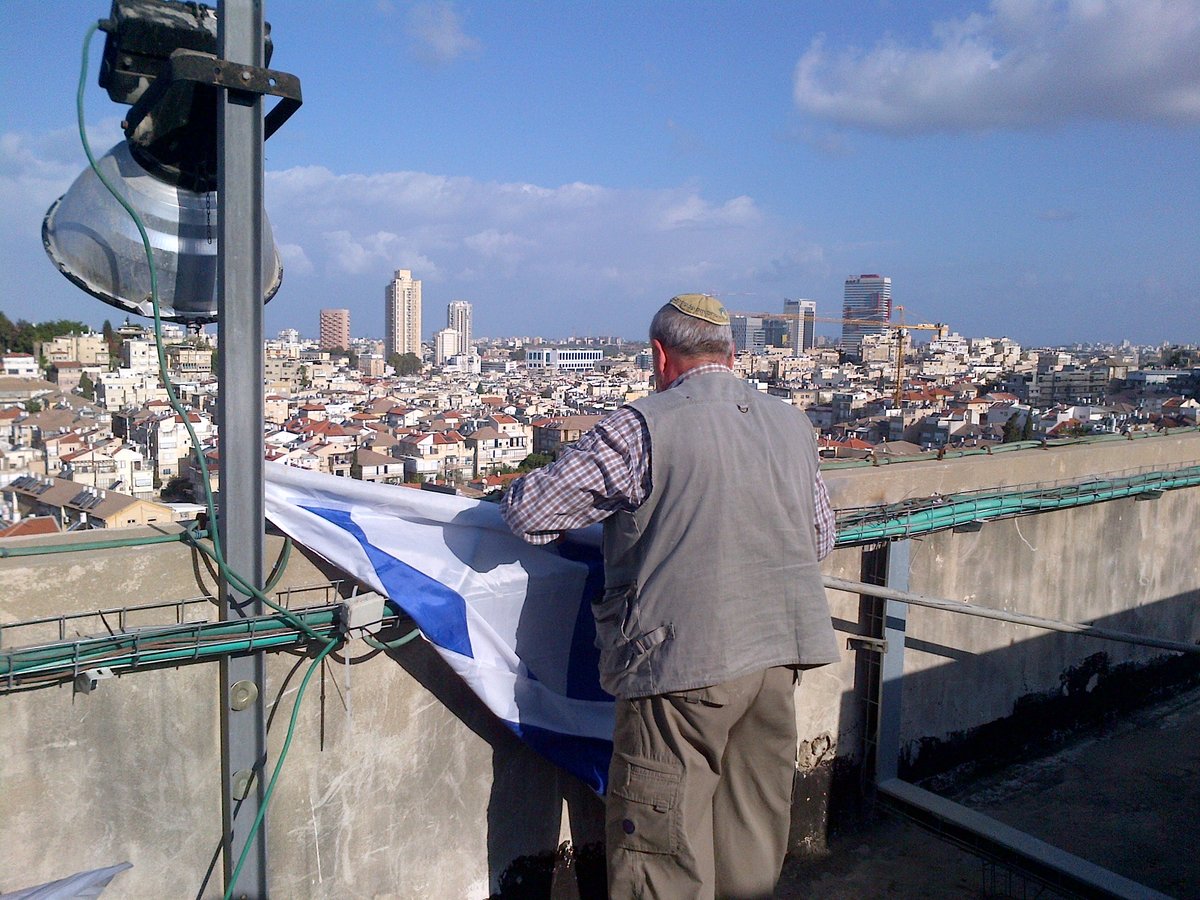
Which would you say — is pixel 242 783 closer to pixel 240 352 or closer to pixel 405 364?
pixel 240 352

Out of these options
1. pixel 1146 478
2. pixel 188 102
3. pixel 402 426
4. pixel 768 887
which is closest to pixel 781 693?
pixel 768 887

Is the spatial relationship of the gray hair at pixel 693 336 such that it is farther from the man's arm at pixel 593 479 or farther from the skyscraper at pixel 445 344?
the skyscraper at pixel 445 344

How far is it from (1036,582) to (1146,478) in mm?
725

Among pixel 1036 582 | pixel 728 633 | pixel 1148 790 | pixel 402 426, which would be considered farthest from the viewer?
pixel 402 426

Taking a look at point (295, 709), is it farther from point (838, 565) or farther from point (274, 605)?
point (838, 565)

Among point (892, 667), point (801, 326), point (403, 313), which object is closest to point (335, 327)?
point (403, 313)

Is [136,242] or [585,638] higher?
[136,242]

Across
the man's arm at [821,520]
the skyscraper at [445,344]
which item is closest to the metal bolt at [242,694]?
the man's arm at [821,520]

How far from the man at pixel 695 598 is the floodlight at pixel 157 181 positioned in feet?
2.18

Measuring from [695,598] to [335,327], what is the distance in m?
127

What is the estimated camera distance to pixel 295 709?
1629 millimetres

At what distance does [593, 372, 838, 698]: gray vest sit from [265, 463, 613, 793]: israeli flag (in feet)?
1.01

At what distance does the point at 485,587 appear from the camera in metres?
1.83

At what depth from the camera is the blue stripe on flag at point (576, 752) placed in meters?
1.88
